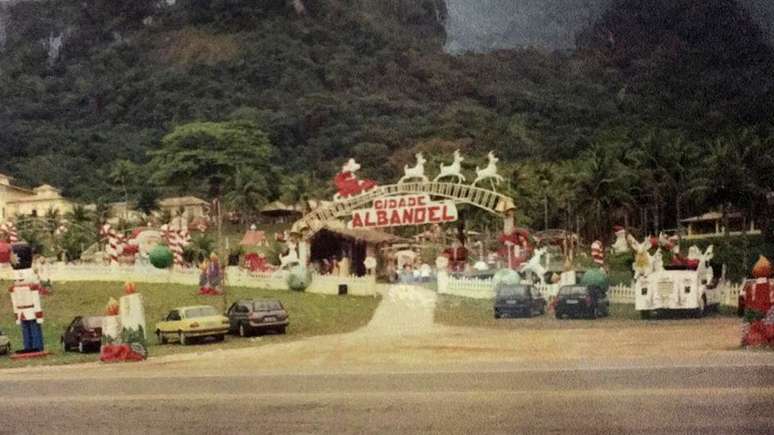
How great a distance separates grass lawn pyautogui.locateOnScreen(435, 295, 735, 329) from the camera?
8.87 meters

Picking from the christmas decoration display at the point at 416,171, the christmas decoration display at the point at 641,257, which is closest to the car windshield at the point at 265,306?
the christmas decoration display at the point at 416,171

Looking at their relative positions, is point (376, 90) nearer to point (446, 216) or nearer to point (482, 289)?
point (446, 216)

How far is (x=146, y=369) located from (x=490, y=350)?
296 centimetres

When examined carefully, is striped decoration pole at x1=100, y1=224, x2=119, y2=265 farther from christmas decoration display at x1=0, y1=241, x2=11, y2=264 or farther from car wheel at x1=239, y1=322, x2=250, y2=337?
car wheel at x1=239, y1=322, x2=250, y2=337

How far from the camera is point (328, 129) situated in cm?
913

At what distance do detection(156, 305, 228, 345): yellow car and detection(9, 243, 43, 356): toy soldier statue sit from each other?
3.94ft

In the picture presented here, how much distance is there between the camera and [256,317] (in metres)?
9.33

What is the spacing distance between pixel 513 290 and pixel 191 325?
9.67 ft

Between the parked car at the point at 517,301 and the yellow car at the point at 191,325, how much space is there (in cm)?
250

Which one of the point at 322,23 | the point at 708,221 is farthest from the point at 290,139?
the point at 708,221

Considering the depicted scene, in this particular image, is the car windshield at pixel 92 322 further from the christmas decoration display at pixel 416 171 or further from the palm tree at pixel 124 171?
the christmas decoration display at pixel 416 171

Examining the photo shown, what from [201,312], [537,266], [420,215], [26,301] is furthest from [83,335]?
[537,266]

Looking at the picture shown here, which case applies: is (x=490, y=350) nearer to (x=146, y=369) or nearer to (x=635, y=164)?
(x=635, y=164)

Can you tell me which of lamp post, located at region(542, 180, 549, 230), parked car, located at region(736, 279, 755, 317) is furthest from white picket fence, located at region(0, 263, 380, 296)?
parked car, located at region(736, 279, 755, 317)
